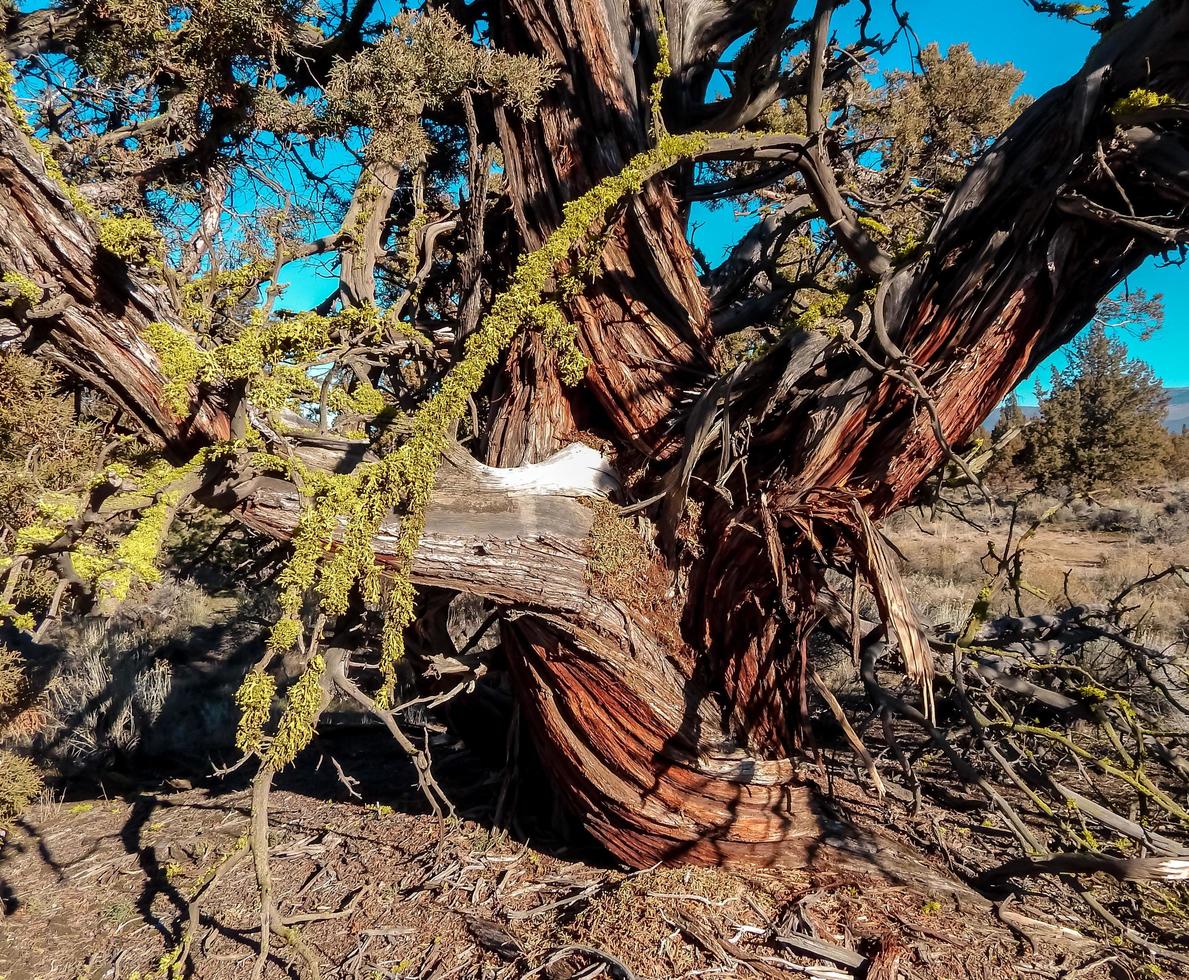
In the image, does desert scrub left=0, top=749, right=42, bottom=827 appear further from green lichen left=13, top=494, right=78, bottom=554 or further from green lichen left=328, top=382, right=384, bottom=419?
green lichen left=328, top=382, right=384, bottom=419

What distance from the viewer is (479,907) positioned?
347cm

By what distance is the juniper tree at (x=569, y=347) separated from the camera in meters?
2.35

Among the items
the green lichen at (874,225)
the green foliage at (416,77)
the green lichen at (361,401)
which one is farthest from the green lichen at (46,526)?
the green lichen at (874,225)

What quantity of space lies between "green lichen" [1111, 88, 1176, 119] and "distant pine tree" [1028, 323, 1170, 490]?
52.0 feet

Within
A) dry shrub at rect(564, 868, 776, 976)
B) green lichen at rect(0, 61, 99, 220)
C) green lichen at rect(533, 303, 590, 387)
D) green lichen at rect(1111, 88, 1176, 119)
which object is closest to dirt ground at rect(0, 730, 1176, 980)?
dry shrub at rect(564, 868, 776, 976)

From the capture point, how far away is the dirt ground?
9.48 feet

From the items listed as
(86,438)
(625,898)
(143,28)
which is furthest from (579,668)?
(86,438)

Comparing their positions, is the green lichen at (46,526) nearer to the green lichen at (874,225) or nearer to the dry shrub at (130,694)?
the green lichen at (874,225)

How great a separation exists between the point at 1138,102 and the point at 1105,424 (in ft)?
61.4

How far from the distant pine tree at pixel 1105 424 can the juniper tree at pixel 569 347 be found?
15452 mm

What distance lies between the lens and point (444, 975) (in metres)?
3.07

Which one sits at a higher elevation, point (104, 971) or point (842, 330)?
point (842, 330)

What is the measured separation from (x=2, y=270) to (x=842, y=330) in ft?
9.00

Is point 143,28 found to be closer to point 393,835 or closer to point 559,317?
point 559,317
